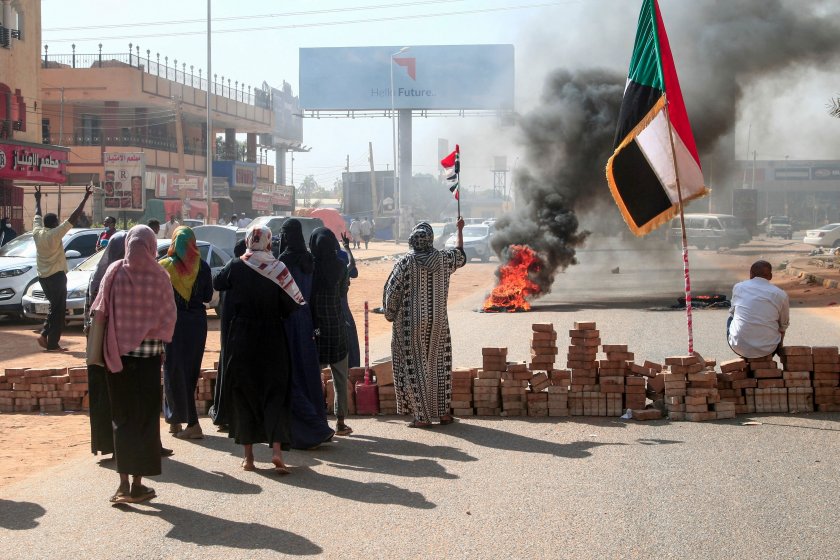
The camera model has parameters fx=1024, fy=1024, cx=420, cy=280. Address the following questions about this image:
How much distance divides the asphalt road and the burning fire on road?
38.3ft

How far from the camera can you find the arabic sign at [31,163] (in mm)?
30297

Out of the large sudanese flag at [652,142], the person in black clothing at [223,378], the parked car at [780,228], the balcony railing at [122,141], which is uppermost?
the balcony railing at [122,141]

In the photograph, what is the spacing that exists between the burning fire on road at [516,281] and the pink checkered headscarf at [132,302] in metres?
14.4

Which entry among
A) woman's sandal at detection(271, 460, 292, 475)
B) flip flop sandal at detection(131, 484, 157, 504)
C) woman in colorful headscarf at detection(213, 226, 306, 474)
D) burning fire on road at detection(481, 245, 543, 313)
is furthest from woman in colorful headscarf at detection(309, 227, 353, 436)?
burning fire on road at detection(481, 245, 543, 313)

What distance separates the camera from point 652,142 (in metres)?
9.69

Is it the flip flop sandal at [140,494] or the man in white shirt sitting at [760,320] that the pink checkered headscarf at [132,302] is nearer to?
the flip flop sandal at [140,494]

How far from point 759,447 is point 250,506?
3.68 meters

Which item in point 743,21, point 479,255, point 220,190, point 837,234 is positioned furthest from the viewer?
point 220,190

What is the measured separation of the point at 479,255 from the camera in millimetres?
42219

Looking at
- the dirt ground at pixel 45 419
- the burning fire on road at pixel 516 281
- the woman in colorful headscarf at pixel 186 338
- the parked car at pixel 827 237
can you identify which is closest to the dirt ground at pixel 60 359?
the dirt ground at pixel 45 419

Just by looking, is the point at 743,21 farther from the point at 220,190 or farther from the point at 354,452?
the point at 220,190

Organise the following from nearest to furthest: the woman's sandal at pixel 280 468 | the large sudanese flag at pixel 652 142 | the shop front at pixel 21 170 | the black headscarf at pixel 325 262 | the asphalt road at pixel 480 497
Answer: the asphalt road at pixel 480 497, the woman's sandal at pixel 280 468, the black headscarf at pixel 325 262, the large sudanese flag at pixel 652 142, the shop front at pixel 21 170

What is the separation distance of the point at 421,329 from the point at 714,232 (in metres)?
40.5

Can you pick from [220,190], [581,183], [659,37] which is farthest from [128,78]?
[659,37]
